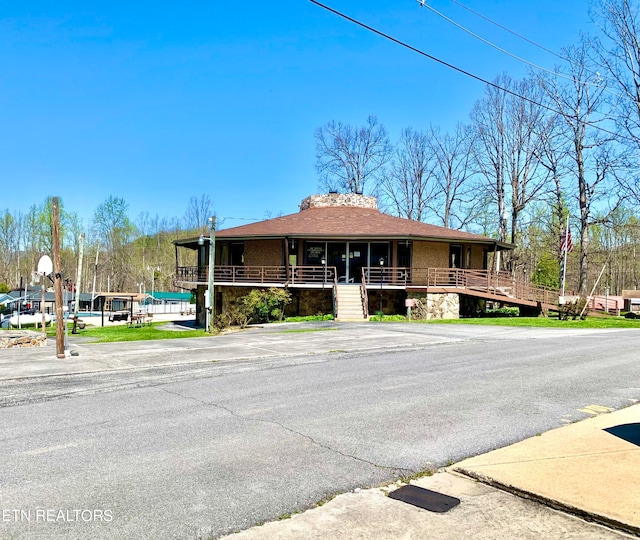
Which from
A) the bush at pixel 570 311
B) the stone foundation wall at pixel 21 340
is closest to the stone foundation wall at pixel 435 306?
the bush at pixel 570 311

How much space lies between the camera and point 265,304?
25.3 meters

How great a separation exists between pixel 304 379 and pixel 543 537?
19.9 feet

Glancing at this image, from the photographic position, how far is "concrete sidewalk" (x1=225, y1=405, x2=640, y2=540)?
Result: 3.56 m

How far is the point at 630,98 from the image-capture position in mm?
27641

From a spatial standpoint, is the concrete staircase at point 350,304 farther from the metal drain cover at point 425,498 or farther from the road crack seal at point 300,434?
the metal drain cover at point 425,498

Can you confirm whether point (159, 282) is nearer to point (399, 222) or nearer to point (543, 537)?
point (399, 222)

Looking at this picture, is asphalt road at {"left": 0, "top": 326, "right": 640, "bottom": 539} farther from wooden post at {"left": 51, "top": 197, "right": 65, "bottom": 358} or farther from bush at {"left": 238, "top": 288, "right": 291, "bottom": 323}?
bush at {"left": 238, "top": 288, "right": 291, "bottom": 323}

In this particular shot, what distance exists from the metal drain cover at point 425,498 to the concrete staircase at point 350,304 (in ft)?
64.3

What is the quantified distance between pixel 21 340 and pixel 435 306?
733 inches

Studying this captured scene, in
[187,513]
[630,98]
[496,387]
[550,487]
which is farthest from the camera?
[630,98]

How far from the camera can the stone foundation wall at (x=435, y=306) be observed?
26172 millimetres

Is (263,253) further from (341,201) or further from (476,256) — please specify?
(476,256)

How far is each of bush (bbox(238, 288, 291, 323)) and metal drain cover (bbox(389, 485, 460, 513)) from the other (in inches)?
833

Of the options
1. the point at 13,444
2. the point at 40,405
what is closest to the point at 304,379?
the point at 40,405
